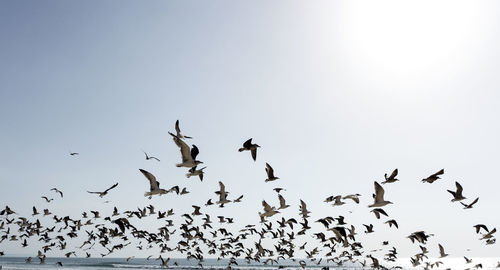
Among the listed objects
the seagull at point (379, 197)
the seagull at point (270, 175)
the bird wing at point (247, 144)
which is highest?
the bird wing at point (247, 144)

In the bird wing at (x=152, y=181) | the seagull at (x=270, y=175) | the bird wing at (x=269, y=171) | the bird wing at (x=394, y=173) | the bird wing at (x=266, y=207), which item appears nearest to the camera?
the bird wing at (x=152, y=181)

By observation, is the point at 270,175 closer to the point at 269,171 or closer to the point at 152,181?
the point at 269,171

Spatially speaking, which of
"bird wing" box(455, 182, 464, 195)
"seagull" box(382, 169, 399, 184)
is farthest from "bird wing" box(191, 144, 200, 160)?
"bird wing" box(455, 182, 464, 195)

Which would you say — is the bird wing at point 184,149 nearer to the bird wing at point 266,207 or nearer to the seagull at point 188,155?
the seagull at point 188,155

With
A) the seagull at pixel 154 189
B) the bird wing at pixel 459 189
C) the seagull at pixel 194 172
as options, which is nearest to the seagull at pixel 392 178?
the bird wing at pixel 459 189

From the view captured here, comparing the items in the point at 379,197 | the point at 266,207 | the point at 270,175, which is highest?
the point at 270,175

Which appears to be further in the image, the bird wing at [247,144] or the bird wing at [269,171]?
the bird wing at [269,171]

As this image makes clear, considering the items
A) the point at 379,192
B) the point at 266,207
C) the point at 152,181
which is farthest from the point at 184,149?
the point at 379,192

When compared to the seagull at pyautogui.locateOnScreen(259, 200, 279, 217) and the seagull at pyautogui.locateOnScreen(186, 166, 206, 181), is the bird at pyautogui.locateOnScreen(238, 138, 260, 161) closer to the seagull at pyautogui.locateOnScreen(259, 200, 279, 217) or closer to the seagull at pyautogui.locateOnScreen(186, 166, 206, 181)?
the seagull at pyautogui.locateOnScreen(186, 166, 206, 181)

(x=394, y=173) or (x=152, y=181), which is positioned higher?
(x=394, y=173)

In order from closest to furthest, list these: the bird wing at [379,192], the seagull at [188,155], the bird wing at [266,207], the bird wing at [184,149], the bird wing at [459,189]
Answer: the bird wing at [184,149] → the seagull at [188,155] → the bird wing at [379,192] → the bird wing at [459,189] → the bird wing at [266,207]

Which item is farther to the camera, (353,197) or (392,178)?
(353,197)

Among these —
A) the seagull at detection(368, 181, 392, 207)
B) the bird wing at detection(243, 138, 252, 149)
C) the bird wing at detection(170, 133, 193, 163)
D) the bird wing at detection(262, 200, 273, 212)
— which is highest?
the bird wing at detection(243, 138, 252, 149)

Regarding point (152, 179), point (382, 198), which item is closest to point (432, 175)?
point (382, 198)
